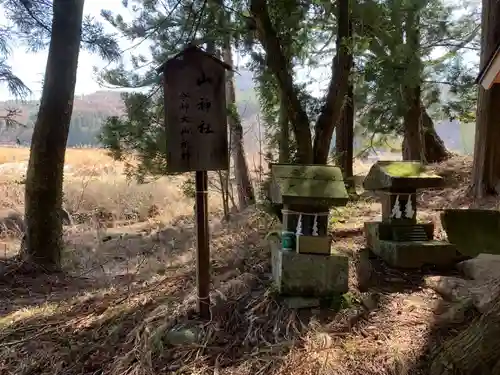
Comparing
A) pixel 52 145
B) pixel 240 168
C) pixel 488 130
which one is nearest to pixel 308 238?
pixel 52 145

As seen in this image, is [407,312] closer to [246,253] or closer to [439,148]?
[246,253]

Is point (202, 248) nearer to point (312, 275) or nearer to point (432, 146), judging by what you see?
point (312, 275)

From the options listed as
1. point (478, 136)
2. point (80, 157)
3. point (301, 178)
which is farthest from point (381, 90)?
point (80, 157)

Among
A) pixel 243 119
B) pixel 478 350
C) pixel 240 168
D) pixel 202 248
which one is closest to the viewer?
pixel 478 350

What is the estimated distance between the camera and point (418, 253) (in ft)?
13.4

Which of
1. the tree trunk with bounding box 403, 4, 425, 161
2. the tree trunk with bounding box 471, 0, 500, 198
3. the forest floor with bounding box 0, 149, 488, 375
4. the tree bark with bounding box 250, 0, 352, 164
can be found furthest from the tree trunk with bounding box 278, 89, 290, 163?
the tree trunk with bounding box 403, 4, 425, 161

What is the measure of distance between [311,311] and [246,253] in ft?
5.04

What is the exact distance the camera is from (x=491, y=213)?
4758 mm

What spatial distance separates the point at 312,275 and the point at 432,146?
10635 mm

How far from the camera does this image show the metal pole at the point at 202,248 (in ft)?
11.2

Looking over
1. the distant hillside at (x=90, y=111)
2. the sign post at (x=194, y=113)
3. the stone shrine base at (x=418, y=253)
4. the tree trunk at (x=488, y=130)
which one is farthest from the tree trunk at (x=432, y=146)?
the sign post at (x=194, y=113)

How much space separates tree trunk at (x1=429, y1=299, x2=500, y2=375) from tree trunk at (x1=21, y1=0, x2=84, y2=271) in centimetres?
512

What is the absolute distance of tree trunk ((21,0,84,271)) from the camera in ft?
19.4

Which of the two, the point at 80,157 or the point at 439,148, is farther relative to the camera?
the point at 80,157
